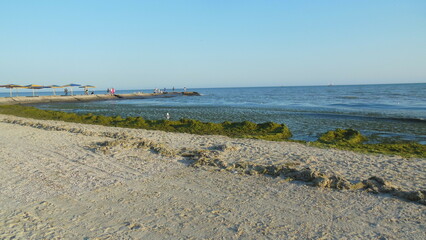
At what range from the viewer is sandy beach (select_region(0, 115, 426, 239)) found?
4367 mm

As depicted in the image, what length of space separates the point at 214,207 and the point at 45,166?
16.8 ft

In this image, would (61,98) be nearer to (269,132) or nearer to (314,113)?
(314,113)

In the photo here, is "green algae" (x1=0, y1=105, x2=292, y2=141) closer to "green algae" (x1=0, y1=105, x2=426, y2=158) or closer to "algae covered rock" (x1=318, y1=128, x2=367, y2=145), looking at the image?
"green algae" (x1=0, y1=105, x2=426, y2=158)

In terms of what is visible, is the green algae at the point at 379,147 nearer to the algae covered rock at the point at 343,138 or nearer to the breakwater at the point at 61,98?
the algae covered rock at the point at 343,138

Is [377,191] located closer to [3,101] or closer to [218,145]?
[218,145]

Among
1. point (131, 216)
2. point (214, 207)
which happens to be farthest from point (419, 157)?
point (131, 216)

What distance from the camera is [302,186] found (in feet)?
20.5

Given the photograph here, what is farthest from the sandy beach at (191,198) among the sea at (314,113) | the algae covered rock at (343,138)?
the sea at (314,113)

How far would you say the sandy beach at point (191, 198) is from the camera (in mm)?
4367


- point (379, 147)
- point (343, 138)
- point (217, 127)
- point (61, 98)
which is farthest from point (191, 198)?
point (61, 98)

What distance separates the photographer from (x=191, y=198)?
565cm

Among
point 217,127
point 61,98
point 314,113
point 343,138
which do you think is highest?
point 61,98

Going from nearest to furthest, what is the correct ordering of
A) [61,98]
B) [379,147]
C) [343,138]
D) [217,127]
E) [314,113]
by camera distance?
[379,147] → [343,138] → [217,127] → [314,113] → [61,98]

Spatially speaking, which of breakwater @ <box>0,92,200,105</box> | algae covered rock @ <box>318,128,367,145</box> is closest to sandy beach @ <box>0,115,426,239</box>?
algae covered rock @ <box>318,128,367,145</box>
